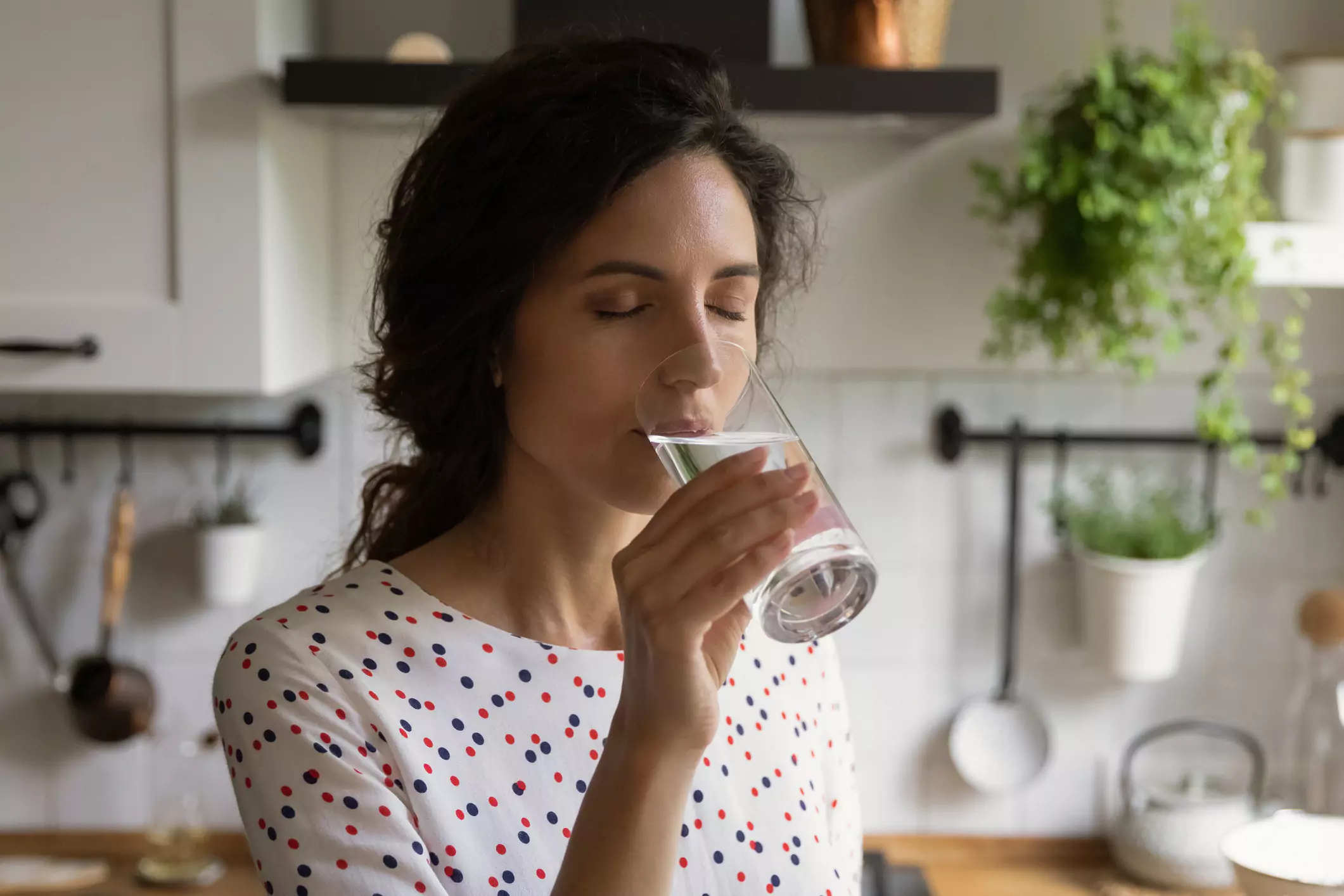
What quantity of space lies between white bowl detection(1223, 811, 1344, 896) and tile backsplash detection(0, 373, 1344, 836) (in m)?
0.40

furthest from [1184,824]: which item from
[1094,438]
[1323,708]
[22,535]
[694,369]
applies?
[22,535]

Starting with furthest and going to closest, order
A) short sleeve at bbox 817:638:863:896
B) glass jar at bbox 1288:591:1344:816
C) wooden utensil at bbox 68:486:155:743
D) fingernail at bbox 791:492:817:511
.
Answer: wooden utensil at bbox 68:486:155:743, glass jar at bbox 1288:591:1344:816, short sleeve at bbox 817:638:863:896, fingernail at bbox 791:492:817:511

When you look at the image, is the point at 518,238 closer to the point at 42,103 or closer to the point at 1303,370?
the point at 42,103

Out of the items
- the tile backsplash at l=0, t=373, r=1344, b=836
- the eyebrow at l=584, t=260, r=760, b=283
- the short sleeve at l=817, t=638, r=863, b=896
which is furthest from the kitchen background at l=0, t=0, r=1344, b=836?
the eyebrow at l=584, t=260, r=760, b=283

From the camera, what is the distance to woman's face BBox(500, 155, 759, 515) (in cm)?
92

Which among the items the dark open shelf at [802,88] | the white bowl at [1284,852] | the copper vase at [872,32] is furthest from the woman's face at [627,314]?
the white bowl at [1284,852]

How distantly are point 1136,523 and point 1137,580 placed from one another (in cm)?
9

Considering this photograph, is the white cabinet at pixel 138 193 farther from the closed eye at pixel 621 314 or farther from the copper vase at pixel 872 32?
the closed eye at pixel 621 314

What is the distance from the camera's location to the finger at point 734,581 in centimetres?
74

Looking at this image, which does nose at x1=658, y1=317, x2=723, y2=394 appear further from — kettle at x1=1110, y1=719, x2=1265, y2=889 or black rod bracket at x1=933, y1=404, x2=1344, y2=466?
kettle at x1=1110, y1=719, x2=1265, y2=889

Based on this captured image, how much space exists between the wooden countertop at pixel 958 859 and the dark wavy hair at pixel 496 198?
1108 millimetres

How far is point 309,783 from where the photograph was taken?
0.89m

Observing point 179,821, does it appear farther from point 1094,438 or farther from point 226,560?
point 1094,438

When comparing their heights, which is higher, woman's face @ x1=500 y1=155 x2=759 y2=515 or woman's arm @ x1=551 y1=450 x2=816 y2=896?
woman's face @ x1=500 y1=155 x2=759 y2=515
